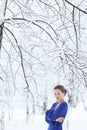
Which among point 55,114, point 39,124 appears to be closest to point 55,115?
point 55,114

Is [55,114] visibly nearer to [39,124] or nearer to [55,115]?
[55,115]

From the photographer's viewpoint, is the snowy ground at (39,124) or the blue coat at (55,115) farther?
the snowy ground at (39,124)

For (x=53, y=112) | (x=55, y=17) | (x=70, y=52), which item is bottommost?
(x=53, y=112)

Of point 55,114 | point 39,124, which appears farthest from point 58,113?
point 39,124

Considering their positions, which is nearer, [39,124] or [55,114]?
[55,114]

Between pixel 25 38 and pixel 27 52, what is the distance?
256 mm

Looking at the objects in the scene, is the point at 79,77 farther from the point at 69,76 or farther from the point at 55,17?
the point at 55,17

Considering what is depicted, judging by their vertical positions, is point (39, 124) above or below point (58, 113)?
below

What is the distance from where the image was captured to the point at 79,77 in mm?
3344

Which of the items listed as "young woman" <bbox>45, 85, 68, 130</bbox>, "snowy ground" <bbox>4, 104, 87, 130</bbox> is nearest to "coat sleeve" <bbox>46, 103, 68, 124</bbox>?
"young woman" <bbox>45, 85, 68, 130</bbox>

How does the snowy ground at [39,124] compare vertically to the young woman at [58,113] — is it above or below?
below

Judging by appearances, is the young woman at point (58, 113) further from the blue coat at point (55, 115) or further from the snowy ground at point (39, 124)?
the snowy ground at point (39, 124)

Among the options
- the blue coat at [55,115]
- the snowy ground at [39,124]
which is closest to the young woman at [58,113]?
the blue coat at [55,115]

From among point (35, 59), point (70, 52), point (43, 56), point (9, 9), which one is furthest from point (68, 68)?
point (9, 9)
